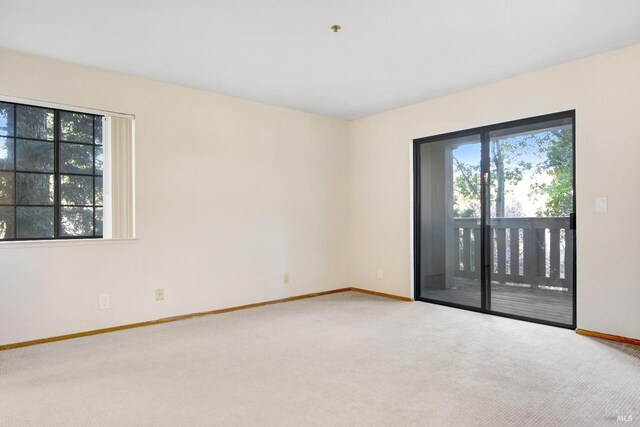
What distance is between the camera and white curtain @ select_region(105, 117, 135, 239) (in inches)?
146

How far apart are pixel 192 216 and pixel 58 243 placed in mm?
1191

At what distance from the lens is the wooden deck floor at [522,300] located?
3.71 metres

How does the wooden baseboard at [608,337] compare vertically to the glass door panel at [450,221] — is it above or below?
below

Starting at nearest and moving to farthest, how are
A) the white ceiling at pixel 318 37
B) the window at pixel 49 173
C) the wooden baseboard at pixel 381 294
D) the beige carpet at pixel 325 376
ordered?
the beige carpet at pixel 325 376 → the white ceiling at pixel 318 37 → the window at pixel 49 173 → the wooden baseboard at pixel 381 294

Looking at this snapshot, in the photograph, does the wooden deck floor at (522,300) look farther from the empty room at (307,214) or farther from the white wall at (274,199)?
the white wall at (274,199)

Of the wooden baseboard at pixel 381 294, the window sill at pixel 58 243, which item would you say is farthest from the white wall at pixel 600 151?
the window sill at pixel 58 243

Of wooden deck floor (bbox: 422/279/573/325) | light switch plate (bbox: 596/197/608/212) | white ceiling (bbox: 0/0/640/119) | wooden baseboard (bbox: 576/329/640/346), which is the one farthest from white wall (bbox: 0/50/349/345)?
light switch plate (bbox: 596/197/608/212)

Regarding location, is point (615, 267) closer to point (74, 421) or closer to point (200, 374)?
point (200, 374)

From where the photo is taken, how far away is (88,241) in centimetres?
357

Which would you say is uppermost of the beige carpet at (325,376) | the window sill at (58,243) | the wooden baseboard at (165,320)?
the window sill at (58,243)

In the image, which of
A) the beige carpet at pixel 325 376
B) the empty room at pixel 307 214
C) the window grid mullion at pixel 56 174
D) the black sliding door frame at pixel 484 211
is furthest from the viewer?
the black sliding door frame at pixel 484 211

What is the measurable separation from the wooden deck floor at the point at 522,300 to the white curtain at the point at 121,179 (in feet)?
11.3

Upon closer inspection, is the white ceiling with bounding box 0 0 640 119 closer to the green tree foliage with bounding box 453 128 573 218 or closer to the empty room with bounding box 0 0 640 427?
the empty room with bounding box 0 0 640 427

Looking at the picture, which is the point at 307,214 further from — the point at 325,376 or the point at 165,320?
the point at 325,376
